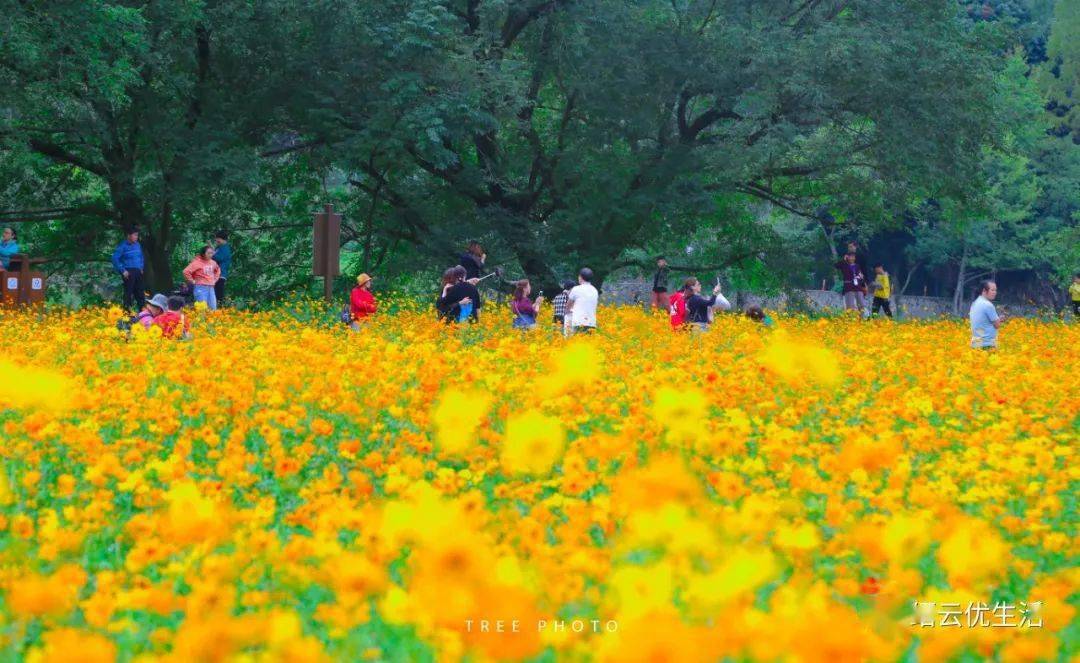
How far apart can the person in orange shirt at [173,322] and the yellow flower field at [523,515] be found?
1.57 meters

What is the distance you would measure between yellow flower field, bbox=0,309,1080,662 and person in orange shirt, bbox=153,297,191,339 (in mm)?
1571

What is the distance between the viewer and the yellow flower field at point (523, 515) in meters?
3.26

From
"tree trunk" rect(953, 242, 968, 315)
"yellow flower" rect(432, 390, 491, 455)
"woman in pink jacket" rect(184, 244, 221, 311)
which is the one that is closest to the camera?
"yellow flower" rect(432, 390, 491, 455)

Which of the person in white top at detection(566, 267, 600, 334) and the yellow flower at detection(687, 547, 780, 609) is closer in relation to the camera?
the yellow flower at detection(687, 547, 780, 609)

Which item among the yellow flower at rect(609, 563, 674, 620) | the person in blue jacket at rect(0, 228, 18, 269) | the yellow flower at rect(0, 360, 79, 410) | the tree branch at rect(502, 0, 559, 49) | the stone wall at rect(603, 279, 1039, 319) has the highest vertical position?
the tree branch at rect(502, 0, 559, 49)

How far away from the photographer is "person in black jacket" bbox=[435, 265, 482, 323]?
17.3m

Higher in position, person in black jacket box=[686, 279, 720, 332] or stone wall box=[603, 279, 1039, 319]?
stone wall box=[603, 279, 1039, 319]

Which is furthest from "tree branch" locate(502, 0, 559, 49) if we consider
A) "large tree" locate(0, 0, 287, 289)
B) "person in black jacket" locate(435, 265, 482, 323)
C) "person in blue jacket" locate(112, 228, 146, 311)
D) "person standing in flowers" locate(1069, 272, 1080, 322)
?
"person standing in flowers" locate(1069, 272, 1080, 322)

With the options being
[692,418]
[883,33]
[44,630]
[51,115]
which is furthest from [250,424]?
[883,33]

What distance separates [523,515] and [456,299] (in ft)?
36.7

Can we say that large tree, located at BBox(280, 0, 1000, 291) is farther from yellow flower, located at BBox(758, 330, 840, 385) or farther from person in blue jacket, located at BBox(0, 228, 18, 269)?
yellow flower, located at BBox(758, 330, 840, 385)

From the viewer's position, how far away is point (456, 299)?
17.4m

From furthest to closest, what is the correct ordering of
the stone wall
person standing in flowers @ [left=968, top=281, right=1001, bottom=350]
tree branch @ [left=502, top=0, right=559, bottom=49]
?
1. the stone wall
2. tree branch @ [left=502, top=0, right=559, bottom=49]
3. person standing in flowers @ [left=968, top=281, right=1001, bottom=350]

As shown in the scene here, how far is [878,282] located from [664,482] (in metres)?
24.4
